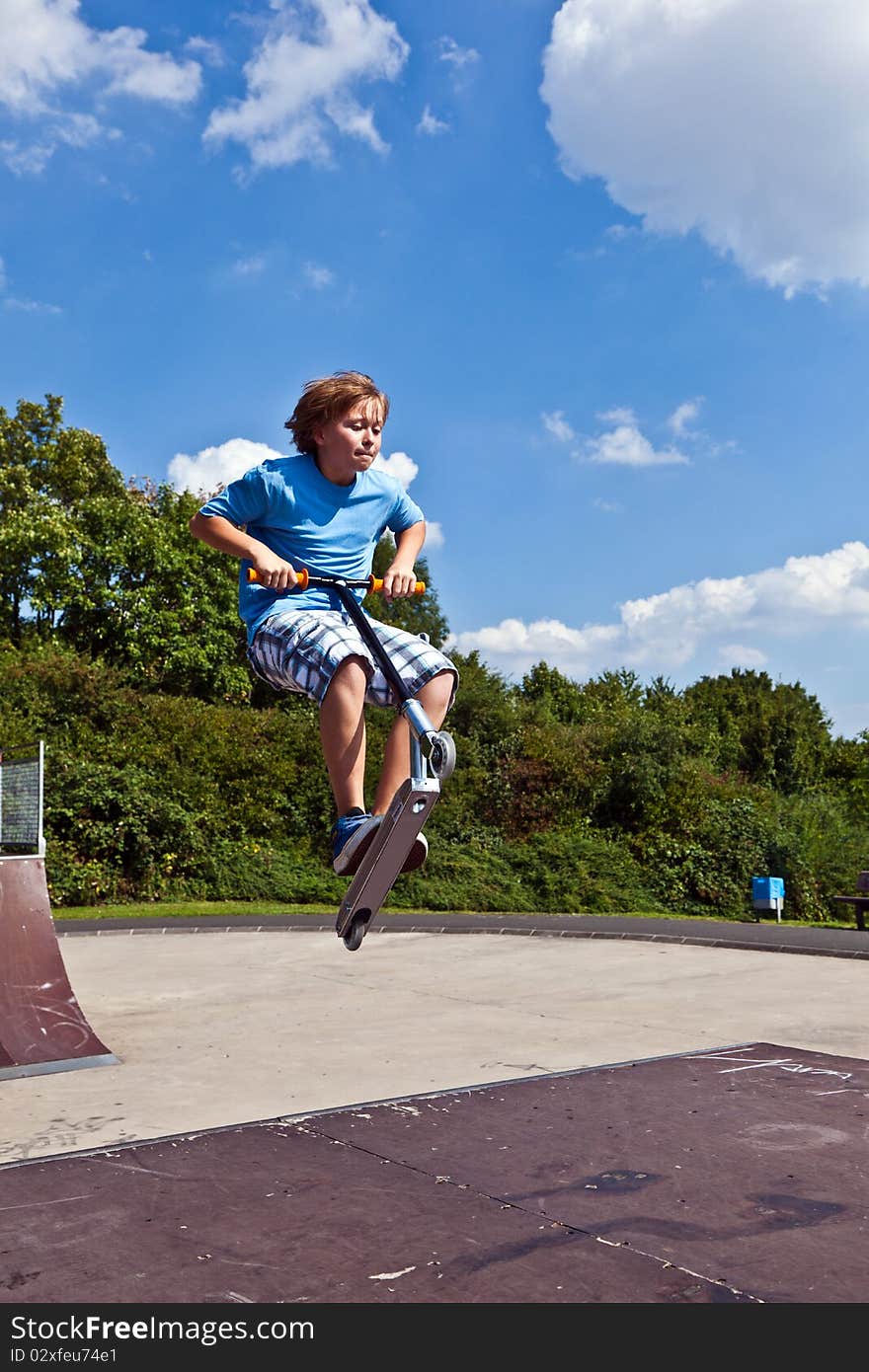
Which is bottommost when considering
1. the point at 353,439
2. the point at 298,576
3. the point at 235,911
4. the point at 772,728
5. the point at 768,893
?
the point at 235,911

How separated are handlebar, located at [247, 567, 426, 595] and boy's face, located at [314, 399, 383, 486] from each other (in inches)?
13.6

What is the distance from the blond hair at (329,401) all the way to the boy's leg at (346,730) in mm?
763

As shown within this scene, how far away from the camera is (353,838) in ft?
11.0

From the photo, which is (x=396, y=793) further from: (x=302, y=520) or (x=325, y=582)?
(x=302, y=520)

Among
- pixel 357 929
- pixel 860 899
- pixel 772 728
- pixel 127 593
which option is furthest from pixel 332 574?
pixel 772 728

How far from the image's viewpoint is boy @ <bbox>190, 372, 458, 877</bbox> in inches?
133

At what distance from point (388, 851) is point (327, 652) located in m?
0.62

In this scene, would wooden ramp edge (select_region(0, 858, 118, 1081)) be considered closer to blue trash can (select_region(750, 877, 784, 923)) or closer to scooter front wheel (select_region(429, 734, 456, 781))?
scooter front wheel (select_region(429, 734, 456, 781))

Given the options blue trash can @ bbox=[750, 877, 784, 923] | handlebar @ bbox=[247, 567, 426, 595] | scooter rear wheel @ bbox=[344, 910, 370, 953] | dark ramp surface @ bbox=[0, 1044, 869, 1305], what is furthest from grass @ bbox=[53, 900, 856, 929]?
handlebar @ bbox=[247, 567, 426, 595]

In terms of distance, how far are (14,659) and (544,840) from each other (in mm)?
9702

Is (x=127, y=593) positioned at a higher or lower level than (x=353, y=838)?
higher

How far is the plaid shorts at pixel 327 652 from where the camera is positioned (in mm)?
3361

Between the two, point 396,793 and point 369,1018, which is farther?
point 369,1018
